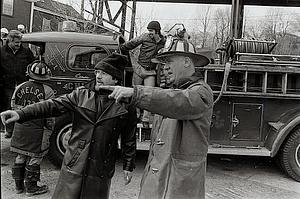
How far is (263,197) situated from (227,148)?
854 mm

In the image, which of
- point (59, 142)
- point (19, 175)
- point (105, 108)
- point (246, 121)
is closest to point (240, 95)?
point (246, 121)

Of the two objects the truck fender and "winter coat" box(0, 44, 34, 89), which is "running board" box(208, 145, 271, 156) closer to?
the truck fender

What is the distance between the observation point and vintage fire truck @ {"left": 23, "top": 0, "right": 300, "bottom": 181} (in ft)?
16.1

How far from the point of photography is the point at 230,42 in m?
5.29

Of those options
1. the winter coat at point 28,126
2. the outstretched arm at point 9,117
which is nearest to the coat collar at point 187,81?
the outstretched arm at point 9,117

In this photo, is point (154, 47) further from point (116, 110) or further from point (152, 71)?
point (116, 110)

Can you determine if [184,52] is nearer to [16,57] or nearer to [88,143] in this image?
[88,143]

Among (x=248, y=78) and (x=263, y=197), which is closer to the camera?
(x=263, y=197)

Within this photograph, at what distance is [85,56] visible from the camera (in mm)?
5258

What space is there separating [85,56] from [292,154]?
3077 millimetres

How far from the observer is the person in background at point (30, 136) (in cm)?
393

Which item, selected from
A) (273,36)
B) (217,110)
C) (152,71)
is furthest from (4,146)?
(273,36)

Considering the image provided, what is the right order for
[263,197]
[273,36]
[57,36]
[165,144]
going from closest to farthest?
1. [165,144]
2. [263,197]
3. [57,36]
4. [273,36]

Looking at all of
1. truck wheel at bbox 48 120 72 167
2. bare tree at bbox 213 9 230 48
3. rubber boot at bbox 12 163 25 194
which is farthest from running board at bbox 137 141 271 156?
bare tree at bbox 213 9 230 48
